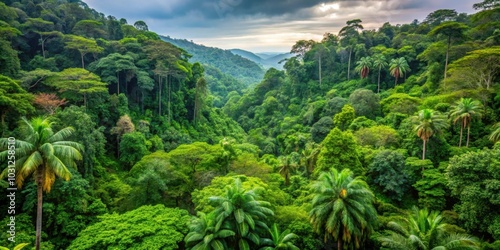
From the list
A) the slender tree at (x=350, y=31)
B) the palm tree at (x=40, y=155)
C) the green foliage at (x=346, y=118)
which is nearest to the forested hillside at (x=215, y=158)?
the palm tree at (x=40, y=155)

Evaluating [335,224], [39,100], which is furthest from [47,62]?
[335,224]

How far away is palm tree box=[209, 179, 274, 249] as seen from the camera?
17141 mm

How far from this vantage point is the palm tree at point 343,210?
57.5 feet

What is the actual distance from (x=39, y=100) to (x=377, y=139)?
35.2 meters

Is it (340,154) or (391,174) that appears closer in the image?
(391,174)

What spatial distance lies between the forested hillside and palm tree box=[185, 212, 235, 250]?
10cm

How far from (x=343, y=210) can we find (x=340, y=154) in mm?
10661

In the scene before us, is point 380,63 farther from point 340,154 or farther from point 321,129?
point 340,154

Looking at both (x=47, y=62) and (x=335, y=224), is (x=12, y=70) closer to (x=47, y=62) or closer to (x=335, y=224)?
(x=47, y=62)

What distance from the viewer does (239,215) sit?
1709 centimetres

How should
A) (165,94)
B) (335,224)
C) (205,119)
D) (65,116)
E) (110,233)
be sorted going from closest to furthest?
(335,224), (110,233), (65,116), (165,94), (205,119)

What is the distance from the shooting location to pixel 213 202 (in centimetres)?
1806

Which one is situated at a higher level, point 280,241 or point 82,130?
point 82,130

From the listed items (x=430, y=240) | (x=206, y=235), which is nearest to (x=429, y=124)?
(x=430, y=240)
